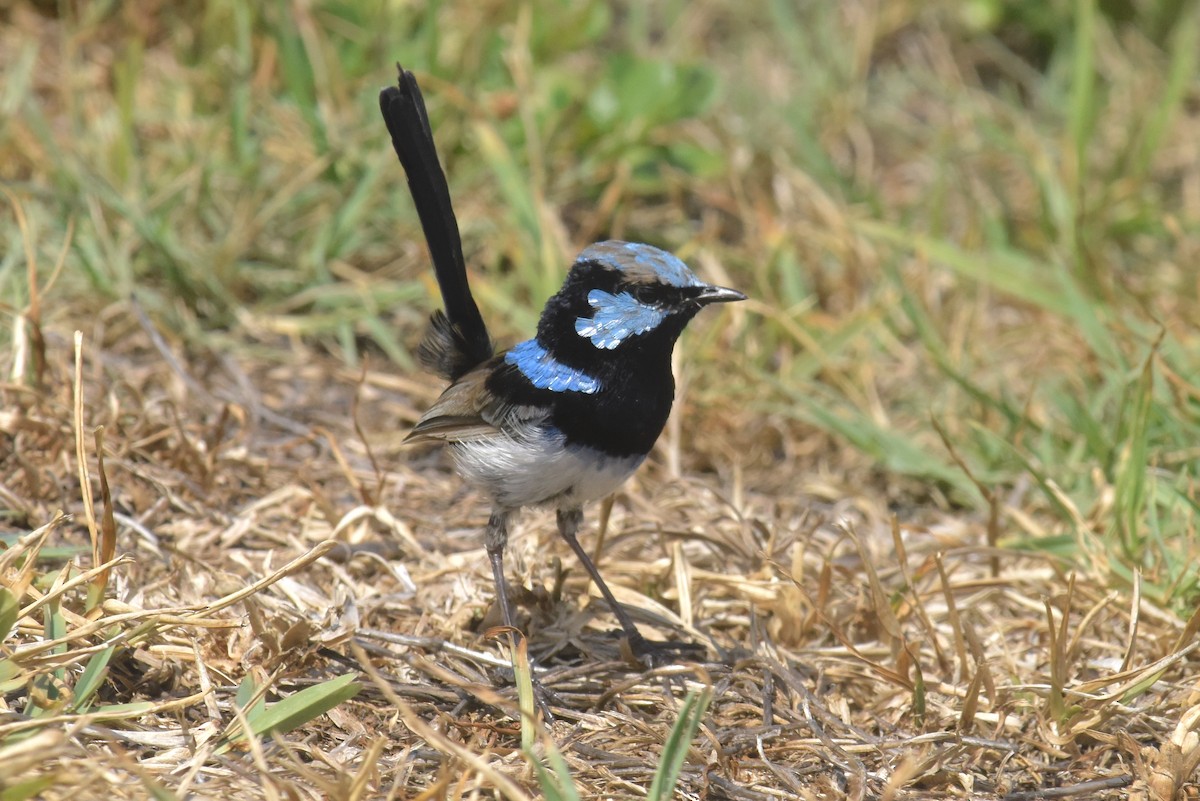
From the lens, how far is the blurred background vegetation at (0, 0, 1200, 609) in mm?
4562

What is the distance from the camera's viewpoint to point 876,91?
679cm

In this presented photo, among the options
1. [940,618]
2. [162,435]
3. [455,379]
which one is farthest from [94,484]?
[940,618]

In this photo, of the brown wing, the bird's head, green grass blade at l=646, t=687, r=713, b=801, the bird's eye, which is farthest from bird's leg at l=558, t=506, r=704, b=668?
green grass blade at l=646, t=687, r=713, b=801

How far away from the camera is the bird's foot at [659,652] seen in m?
3.47

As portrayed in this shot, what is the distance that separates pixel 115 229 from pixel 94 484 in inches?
53.1

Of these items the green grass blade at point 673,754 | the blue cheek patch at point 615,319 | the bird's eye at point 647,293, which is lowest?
the green grass blade at point 673,754

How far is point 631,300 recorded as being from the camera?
3.42 metres

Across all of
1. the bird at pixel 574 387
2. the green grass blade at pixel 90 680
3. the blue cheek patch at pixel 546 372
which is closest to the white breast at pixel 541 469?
the bird at pixel 574 387

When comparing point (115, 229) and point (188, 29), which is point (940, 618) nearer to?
point (115, 229)

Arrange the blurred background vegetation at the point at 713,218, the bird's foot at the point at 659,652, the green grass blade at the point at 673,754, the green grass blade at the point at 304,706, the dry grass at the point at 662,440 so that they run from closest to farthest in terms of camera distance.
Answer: the green grass blade at the point at 673,754 → the green grass blade at the point at 304,706 → the dry grass at the point at 662,440 → the bird's foot at the point at 659,652 → the blurred background vegetation at the point at 713,218

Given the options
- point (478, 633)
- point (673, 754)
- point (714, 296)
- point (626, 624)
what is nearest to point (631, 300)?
point (714, 296)

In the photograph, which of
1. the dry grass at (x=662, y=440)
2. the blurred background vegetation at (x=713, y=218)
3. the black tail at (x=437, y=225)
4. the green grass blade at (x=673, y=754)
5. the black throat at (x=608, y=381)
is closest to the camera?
the green grass blade at (x=673, y=754)

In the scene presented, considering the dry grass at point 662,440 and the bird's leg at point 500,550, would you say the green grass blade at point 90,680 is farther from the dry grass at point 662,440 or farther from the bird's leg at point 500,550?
the bird's leg at point 500,550

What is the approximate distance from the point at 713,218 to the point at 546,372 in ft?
8.00
